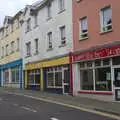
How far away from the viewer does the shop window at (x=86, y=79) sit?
25.7 m

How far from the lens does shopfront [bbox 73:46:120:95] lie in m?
22.6

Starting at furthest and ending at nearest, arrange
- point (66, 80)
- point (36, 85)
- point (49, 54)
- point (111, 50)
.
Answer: point (36, 85) → point (49, 54) → point (66, 80) → point (111, 50)

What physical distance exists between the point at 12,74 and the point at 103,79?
24.0 meters

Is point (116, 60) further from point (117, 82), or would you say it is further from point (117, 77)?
point (117, 82)

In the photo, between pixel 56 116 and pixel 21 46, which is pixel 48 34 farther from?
pixel 56 116

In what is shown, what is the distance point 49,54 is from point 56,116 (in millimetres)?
17390

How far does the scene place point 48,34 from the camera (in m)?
33.7

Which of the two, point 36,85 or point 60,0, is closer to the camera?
point 60,0

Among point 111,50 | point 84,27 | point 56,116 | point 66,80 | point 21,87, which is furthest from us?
point 21,87

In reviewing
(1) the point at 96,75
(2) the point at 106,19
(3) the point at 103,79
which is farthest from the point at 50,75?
(2) the point at 106,19

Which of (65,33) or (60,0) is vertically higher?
(60,0)

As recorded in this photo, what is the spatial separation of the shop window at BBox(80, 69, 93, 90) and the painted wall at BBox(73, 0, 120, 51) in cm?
167

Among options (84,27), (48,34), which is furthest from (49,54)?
(84,27)

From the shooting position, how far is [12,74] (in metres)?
46.6
